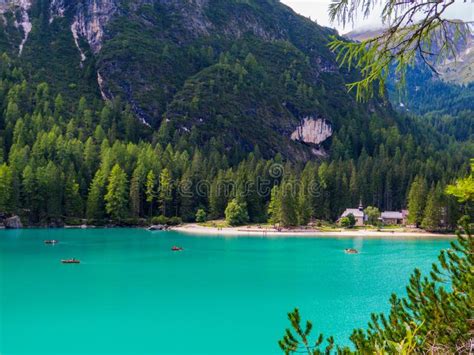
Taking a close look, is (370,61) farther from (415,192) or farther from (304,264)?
(415,192)

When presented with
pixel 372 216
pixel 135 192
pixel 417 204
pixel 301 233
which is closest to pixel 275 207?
pixel 301 233

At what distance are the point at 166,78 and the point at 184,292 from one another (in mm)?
138283

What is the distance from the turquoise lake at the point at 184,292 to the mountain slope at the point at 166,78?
83.4 metres

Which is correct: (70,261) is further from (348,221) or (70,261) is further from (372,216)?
(372,216)

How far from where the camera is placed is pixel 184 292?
44.4 m

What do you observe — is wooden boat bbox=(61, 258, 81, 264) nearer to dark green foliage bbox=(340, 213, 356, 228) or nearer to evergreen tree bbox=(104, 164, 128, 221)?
evergreen tree bbox=(104, 164, 128, 221)

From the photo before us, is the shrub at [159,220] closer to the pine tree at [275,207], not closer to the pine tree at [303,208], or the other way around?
the pine tree at [275,207]

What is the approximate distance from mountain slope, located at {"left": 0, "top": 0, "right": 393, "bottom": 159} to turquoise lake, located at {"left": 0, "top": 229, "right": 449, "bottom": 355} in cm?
8337

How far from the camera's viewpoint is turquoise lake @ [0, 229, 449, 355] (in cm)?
3116

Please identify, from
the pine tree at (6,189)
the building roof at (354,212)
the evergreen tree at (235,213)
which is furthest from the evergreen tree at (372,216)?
the pine tree at (6,189)

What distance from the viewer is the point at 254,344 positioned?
30203 mm

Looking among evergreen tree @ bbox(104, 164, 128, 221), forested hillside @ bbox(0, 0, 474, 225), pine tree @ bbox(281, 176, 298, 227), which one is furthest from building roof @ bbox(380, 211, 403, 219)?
evergreen tree @ bbox(104, 164, 128, 221)

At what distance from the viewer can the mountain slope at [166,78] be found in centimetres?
15938

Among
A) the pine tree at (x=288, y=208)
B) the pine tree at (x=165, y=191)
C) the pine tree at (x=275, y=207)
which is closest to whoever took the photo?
the pine tree at (x=288, y=208)
